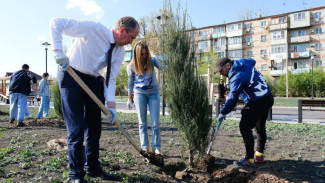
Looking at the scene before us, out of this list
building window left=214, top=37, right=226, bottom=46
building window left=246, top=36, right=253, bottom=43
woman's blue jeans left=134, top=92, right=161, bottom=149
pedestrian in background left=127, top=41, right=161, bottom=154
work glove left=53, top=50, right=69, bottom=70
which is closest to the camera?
work glove left=53, top=50, right=69, bottom=70

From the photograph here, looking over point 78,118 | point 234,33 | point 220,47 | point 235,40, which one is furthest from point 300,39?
point 78,118

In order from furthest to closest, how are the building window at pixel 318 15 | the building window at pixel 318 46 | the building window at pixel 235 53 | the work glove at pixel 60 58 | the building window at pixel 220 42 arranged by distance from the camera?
the building window at pixel 220 42, the building window at pixel 235 53, the building window at pixel 318 46, the building window at pixel 318 15, the work glove at pixel 60 58

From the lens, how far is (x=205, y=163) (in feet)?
12.1

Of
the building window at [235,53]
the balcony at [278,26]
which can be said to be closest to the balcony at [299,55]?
the balcony at [278,26]

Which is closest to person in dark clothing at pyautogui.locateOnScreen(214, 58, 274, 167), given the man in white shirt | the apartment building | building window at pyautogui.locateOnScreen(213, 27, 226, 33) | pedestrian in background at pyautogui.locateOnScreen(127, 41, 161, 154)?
pedestrian in background at pyautogui.locateOnScreen(127, 41, 161, 154)

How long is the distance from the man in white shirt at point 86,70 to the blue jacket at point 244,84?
1.63 metres

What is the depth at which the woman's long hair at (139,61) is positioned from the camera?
394 centimetres

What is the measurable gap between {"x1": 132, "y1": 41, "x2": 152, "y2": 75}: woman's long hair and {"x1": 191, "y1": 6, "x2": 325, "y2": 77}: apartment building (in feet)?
131

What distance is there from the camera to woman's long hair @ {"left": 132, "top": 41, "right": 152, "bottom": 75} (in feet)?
12.9

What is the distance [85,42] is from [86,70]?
1.04ft

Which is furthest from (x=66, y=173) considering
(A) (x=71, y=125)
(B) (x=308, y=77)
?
(B) (x=308, y=77)

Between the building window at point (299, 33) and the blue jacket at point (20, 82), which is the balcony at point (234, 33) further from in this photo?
the blue jacket at point (20, 82)

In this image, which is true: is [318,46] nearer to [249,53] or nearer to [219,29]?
[249,53]

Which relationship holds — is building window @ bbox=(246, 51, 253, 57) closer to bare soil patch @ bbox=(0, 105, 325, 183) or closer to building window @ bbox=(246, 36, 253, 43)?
building window @ bbox=(246, 36, 253, 43)
